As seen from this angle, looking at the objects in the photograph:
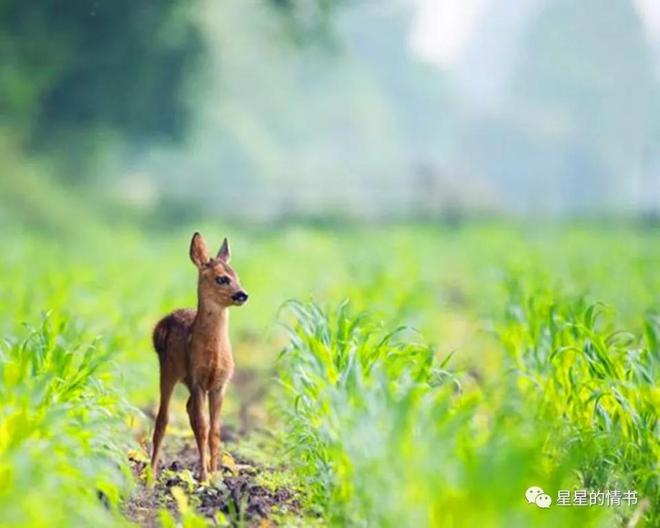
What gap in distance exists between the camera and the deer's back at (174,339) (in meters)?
3.63

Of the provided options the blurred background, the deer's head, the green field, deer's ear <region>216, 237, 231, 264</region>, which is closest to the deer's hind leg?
the green field

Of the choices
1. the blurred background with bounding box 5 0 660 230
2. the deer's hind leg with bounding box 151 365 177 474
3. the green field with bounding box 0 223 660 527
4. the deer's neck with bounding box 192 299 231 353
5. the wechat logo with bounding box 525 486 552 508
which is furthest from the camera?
the blurred background with bounding box 5 0 660 230

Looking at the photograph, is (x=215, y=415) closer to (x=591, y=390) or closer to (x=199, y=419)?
(x=199, y=419)

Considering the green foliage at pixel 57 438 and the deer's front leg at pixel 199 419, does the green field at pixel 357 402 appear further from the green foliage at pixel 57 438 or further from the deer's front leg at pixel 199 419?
the deer's front leg at pixel 199 419

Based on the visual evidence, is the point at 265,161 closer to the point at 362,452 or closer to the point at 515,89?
the point at 515,89

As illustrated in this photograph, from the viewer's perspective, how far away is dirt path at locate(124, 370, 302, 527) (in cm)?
346

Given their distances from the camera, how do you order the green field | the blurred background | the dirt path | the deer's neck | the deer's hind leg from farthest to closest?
the blurred background → the deer's hind leg → the deer's neck → the dirt path → the green field

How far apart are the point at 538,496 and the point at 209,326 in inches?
43.0

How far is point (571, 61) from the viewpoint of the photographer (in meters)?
15.1

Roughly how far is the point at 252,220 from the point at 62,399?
10168mm

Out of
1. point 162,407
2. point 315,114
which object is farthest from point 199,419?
point 315,114

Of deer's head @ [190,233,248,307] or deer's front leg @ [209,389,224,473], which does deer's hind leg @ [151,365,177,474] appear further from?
deer's head @ [190,233,248,307]

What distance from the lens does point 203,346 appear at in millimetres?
3568
